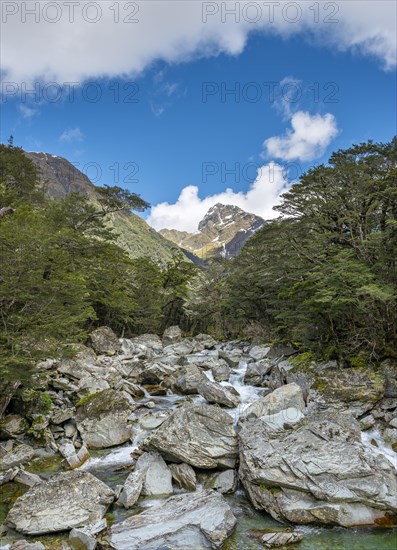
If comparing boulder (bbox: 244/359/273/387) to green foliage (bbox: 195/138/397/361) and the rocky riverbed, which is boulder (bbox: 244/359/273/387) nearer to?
green foliage (bbox: 195/138/397/361)

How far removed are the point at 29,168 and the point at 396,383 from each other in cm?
3060

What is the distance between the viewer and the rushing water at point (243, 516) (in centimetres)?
733

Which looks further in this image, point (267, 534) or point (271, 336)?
point (271, 336)

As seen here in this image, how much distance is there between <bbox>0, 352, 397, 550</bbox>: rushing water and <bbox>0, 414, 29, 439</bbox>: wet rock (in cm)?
171

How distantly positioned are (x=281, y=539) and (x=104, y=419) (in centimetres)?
756

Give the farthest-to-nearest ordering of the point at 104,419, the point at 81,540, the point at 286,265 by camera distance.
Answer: the point at 286,265
the point at 104,419
the point at 81,540

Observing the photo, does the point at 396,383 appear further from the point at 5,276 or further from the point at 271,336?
the point at 271,336

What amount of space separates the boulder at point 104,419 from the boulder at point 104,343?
12.0m

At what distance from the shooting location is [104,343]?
2664 cm

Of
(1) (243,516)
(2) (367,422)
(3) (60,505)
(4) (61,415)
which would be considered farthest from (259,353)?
(3) (60,505)

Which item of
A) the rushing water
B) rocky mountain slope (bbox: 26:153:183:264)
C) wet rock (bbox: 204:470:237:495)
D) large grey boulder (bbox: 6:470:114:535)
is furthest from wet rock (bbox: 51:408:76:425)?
rocky mountain slope (bbox: 26:153:183:264)

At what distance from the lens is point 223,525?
768 cm

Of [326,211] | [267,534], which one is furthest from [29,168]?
[267,534]

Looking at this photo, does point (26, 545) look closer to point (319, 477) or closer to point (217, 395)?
point (319, 477)
